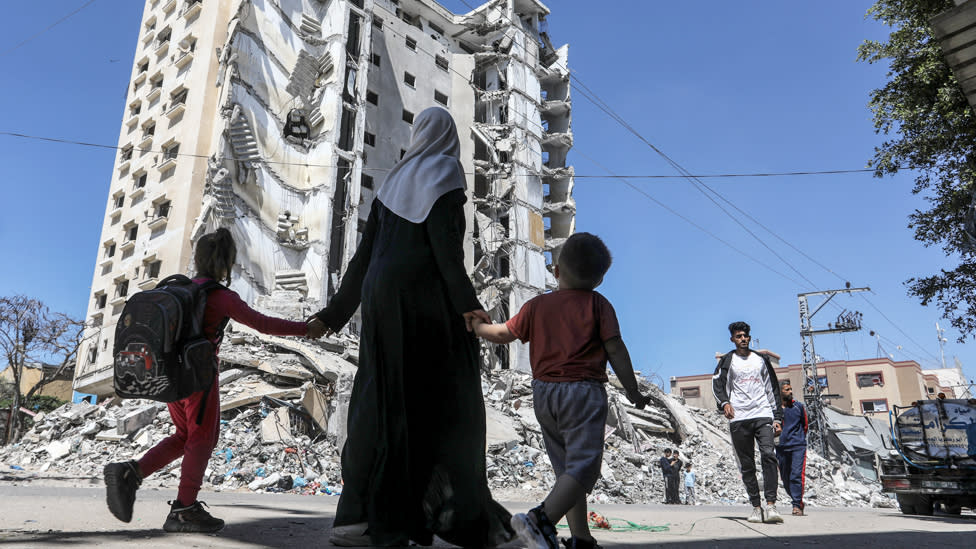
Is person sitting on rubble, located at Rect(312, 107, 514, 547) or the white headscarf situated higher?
the white headscarf

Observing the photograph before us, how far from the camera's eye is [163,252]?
27078 millimetres

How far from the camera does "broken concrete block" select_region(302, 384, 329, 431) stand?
15.1 metres

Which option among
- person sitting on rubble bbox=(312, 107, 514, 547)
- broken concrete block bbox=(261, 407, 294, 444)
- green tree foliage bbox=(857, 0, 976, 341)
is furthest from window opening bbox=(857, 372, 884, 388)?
person sitting on rubble bbox=(312, 107, 514, 547)

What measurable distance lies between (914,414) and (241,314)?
10.9m

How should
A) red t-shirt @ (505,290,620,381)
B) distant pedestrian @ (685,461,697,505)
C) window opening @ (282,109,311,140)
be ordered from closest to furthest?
red t-shirt @ (505,290,620,381) → distant pedestrian @ (685,461,697,505) → window opening @ (282,109,311,140)

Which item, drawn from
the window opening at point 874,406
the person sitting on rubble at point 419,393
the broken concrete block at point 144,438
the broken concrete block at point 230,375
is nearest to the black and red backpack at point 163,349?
the person sitting on rubble at point 419,393

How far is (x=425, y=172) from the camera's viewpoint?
2984 millimetres

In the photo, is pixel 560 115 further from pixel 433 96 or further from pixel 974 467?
pixel 974 467

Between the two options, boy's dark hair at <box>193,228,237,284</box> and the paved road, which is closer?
the paved road

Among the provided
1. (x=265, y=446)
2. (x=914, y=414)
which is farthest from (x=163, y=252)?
(x=914, y=414)

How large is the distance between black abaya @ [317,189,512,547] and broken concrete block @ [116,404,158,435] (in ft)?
45.2

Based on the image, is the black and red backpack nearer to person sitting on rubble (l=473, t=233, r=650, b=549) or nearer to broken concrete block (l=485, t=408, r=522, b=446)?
person sitting on rubble (l=473, t=233, r=650, b=549)

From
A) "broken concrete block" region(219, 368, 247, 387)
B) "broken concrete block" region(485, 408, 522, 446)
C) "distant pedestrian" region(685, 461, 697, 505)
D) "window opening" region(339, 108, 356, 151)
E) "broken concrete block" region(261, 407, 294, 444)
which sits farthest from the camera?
"window opening" region(339, 108, 356, 151)

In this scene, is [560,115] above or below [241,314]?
above
